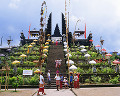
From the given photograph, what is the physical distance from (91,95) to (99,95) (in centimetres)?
54

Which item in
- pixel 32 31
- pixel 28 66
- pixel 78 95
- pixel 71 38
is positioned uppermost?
pixel 32 31

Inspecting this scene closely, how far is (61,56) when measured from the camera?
30.3m

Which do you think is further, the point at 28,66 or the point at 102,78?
the point at 28,66

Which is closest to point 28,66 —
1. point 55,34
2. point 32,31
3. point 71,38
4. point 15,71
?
point 15,71

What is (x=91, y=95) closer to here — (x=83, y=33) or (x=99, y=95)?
(x=99, y=95)

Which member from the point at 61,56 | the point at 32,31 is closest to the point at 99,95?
the point at 61,56

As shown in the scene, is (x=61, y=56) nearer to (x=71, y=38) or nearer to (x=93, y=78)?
(x=93, y=78)

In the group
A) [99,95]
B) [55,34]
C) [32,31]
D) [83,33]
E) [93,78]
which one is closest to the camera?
[99,95]

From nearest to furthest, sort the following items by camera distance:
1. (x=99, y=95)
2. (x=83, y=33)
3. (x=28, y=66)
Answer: (x=99, y=95)
(x=28, y=66)
(x=83, y=33)

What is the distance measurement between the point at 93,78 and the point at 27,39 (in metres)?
34.2

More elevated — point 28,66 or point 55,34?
point 55,34

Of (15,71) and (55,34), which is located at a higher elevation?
(55,34)

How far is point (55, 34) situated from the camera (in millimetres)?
62875

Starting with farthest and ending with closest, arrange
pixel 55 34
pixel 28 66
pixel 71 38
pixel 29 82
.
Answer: pixel 55 34 < pixel 71 38 < pixel 28 66 < pixel 29 82
